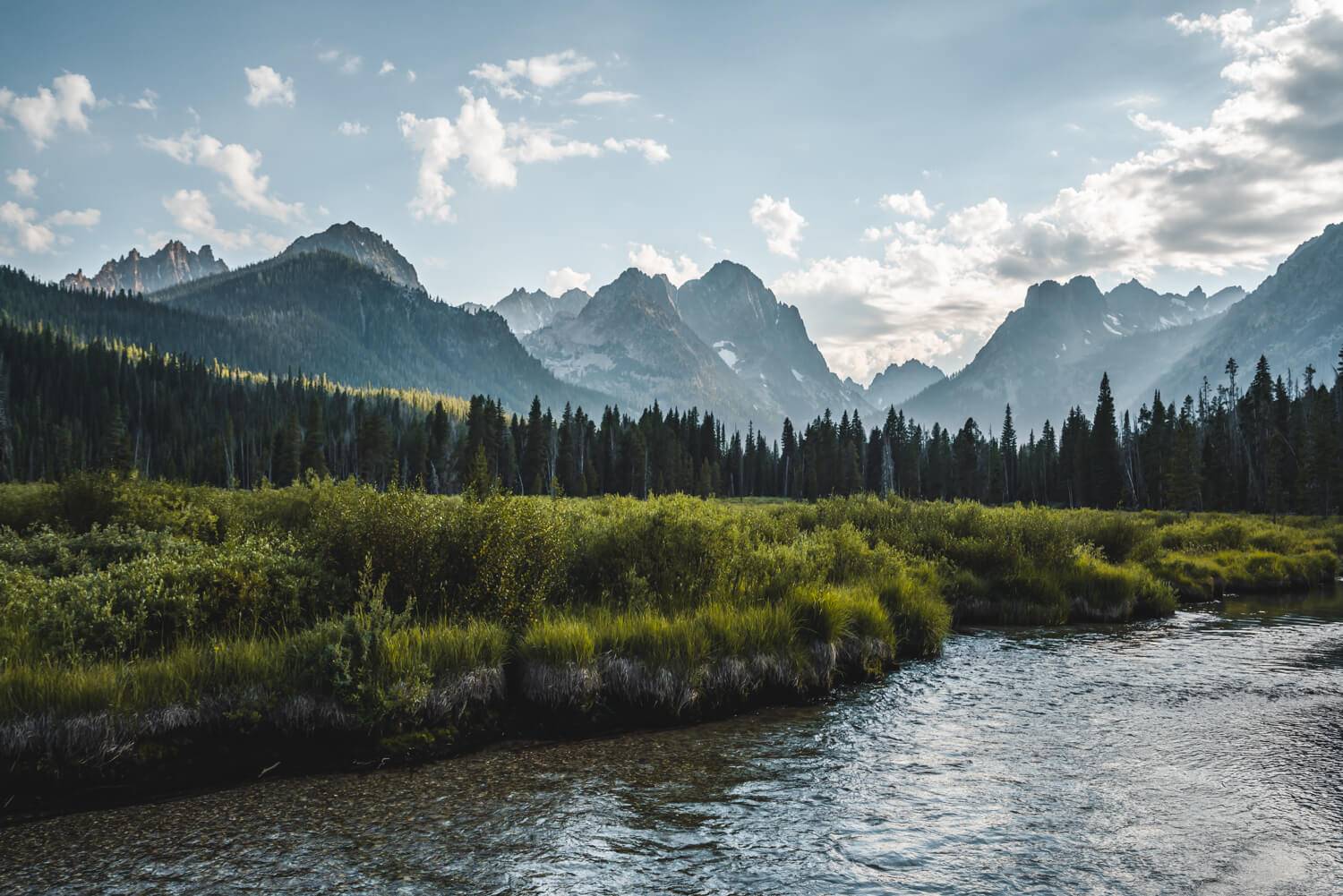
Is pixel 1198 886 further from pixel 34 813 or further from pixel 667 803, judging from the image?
pixel 34 813

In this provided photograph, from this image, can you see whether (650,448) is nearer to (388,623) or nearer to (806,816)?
(388,623)

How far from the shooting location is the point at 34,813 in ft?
28.0

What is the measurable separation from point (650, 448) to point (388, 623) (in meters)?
129

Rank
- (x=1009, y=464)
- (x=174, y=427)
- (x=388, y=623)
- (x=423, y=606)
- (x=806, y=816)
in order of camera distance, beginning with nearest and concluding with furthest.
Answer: (x=806, y=816)
(x=388, y=623)
(x=423, y=606)
(x=1009, y=464)
(x=174, y=427)

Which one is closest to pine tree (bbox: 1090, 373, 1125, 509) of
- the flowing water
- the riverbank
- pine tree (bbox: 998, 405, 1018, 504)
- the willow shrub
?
pine tree (bbox: 998, 405, 1018, 504)

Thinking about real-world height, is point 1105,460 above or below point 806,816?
above

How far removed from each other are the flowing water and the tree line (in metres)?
84.3

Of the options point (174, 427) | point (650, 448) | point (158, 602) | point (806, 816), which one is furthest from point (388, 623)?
point (174, 427)

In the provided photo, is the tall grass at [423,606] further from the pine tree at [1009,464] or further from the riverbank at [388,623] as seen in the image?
the pine tree at [1009,464]

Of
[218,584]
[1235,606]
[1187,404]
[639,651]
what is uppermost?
[1187,404]

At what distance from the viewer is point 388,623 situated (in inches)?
483

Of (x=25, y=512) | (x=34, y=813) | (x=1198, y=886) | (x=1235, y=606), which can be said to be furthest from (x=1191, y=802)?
(x=25, y=512)

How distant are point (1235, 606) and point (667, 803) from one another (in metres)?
28.8

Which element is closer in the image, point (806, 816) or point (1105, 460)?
point (806, 816)
